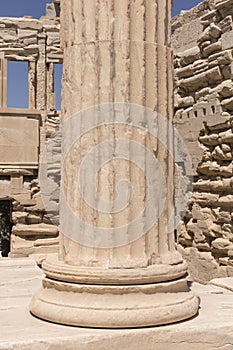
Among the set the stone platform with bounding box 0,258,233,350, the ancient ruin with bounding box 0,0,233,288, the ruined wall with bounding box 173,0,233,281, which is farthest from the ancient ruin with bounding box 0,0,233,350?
the ruined wall with bounding box 173,0,233,281

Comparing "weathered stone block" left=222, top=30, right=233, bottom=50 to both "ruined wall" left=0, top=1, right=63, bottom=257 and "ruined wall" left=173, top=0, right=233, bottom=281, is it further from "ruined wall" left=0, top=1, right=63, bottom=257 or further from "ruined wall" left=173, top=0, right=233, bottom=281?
"ruined wall" left=0, top=1, right=63, bottom=257

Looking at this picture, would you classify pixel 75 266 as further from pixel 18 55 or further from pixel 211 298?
pixel 18 55

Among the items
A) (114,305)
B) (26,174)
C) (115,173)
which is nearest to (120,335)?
(114,305)

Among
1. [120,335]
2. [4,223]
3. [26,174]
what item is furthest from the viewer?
[4,223]

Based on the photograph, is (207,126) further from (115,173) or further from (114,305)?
(114,305)

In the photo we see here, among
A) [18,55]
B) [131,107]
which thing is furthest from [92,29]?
[18,55]

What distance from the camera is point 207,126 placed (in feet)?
28.0

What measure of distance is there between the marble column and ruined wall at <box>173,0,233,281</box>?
15.2 feet

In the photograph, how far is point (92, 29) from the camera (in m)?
3.40

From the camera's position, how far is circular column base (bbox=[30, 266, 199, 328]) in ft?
10.3

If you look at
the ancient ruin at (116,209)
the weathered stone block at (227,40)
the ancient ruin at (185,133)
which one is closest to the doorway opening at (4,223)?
the ancient ruin at (185,133)

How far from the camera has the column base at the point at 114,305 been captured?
314cm

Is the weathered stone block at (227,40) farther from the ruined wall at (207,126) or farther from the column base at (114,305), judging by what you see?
the column base at (114,305)

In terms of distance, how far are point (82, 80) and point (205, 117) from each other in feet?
17.8
